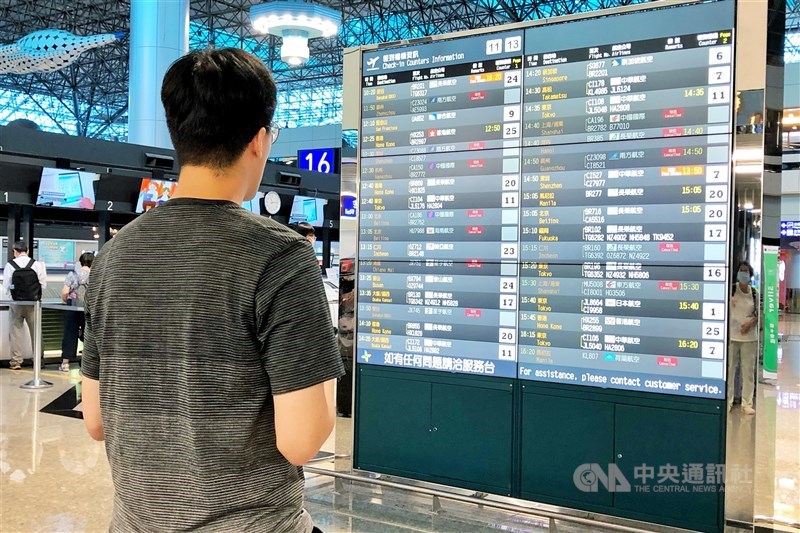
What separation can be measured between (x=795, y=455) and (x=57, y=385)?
283 inches

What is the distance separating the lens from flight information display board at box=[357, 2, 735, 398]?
311cm

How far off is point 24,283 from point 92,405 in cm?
819

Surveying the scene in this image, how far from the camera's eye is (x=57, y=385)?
7715mm

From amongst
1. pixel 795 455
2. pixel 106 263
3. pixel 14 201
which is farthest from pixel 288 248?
pixel 14 201

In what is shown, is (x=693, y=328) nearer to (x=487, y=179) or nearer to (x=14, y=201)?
(x=487, y=179)

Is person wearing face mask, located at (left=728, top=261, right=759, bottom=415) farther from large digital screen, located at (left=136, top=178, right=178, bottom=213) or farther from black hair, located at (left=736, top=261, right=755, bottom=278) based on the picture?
large digital screen, located at (left=136, top=178, right=178, bottom=213)

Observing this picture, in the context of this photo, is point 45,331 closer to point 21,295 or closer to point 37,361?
point 21,295

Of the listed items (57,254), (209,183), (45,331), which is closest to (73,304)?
(45,331)

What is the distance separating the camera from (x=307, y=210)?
13594 mm

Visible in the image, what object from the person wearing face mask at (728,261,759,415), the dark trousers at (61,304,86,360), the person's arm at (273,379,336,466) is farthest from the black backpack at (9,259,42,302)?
the person's arm at (273,379,336,466)

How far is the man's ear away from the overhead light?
10013 millimetres

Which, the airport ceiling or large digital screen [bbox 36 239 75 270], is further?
the airport ceiling

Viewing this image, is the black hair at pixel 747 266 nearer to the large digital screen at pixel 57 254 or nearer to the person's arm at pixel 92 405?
the person's arm at pixel 92 405

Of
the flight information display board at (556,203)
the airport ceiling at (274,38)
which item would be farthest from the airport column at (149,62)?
the flight information display board at (556,203)
